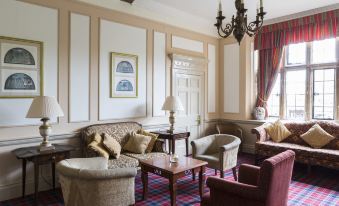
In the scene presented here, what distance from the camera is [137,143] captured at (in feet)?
12.9

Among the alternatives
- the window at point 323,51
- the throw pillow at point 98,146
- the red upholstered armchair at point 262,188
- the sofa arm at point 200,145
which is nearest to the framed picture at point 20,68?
the throw pillow at point 98,146

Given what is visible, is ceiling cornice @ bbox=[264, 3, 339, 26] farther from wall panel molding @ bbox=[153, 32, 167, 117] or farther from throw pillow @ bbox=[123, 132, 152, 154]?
throw pillow @ bbox=[123, 132, 152, 154]

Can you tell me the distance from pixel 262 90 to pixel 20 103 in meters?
4.57

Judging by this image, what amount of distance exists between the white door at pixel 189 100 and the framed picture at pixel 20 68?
2488 millimetres

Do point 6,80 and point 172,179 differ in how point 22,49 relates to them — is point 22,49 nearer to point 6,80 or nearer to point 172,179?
point 6,80

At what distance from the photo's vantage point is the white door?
5.26m

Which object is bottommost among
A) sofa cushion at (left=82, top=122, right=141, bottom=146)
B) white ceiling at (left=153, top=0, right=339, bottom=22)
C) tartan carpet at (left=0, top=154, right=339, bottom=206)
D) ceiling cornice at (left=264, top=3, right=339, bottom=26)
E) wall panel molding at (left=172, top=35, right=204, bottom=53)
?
tartan carpet at (left=0, top=154, right=339, bottom=206)

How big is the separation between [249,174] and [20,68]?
3.02 metres

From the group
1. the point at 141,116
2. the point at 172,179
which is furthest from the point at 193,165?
the point at 141,116

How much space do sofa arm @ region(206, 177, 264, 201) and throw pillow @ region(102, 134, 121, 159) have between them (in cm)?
170

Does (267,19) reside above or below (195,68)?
above

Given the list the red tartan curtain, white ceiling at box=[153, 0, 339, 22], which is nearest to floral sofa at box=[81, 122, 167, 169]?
white ceiling at box=[153, 0, 339, 22]

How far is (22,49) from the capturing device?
3357mm

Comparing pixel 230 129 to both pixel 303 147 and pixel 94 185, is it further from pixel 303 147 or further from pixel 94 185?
pixel 94 185
